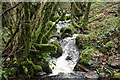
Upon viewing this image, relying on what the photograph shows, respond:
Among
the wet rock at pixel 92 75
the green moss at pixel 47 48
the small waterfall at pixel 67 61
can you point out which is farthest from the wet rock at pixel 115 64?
the green moss at pixel 47 48

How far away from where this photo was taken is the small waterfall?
5.27 meters

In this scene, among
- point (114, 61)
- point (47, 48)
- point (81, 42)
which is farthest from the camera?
point (81, 42)

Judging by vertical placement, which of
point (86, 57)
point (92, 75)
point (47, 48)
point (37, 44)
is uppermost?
point (37, 44)

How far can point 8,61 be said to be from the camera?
342 cm

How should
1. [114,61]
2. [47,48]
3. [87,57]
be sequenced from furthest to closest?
1. [87,57]
2. [114,61]
3. [47,48]

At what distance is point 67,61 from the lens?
629 centimetres

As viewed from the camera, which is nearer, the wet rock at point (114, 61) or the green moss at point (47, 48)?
the green moss at point (47, 48)

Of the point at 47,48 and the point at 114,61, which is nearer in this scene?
the point at 47,48

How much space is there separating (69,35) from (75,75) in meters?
4.53

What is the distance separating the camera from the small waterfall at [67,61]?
5266mm

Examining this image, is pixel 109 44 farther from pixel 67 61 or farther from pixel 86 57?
pixel 67 61

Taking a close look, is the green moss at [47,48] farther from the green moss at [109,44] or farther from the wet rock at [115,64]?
the green moss at [109,44]

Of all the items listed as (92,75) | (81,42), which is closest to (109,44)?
(81,42)

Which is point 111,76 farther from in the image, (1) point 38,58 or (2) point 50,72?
(1) point 38,58
